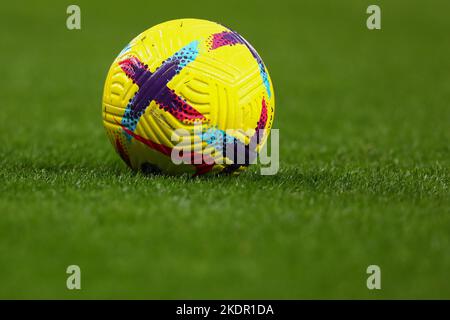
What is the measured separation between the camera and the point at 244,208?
19.0 feet

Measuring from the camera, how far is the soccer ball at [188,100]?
649 cm

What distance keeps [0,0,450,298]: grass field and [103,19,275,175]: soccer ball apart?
255 mm

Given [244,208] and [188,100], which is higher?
[188,100]

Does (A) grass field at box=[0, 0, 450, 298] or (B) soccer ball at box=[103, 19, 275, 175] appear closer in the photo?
(A) grass field at box=[0, 0, 450, 298]

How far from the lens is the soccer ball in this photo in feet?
21.3

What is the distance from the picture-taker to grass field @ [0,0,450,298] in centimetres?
468

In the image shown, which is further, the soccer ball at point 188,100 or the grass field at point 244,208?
the soccer ball at point 188,100

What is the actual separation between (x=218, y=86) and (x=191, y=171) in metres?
0.80

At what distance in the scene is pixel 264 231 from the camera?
5.33 meters

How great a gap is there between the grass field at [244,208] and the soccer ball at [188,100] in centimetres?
25

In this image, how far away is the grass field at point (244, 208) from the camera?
4.68 metres

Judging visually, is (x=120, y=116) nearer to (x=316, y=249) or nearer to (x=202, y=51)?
(x=202, y=51)

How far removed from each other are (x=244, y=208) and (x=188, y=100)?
118 cm
